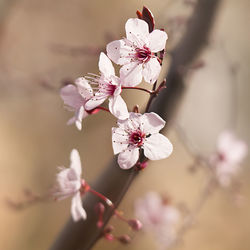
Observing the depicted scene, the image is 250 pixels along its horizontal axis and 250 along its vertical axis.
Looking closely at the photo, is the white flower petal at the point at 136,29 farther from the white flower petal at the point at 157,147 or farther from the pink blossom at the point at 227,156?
the pink blossom at the point at 227,156

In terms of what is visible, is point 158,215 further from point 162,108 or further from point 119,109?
point 119,109

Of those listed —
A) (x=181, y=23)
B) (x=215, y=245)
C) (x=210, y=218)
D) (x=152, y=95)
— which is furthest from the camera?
(x=210, y=218)

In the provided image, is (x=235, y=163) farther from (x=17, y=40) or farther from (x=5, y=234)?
(x=17, y=40)

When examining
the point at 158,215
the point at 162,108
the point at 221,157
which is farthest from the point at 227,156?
the point at 162,108

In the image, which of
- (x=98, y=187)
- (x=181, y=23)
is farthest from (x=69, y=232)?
(x=181, y=23)

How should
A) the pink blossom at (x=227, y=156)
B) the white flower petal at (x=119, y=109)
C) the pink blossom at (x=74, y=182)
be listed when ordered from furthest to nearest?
the pink blossom at (x=227, y=156) < the pink blossom at (x=74, y=182) < the white flower petal at (x=119, y=109)

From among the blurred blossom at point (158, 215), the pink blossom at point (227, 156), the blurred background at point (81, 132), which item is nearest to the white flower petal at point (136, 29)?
the pink blossom at point (227, 156)

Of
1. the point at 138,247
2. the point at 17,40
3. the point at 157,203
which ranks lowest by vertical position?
the point at 138,247
